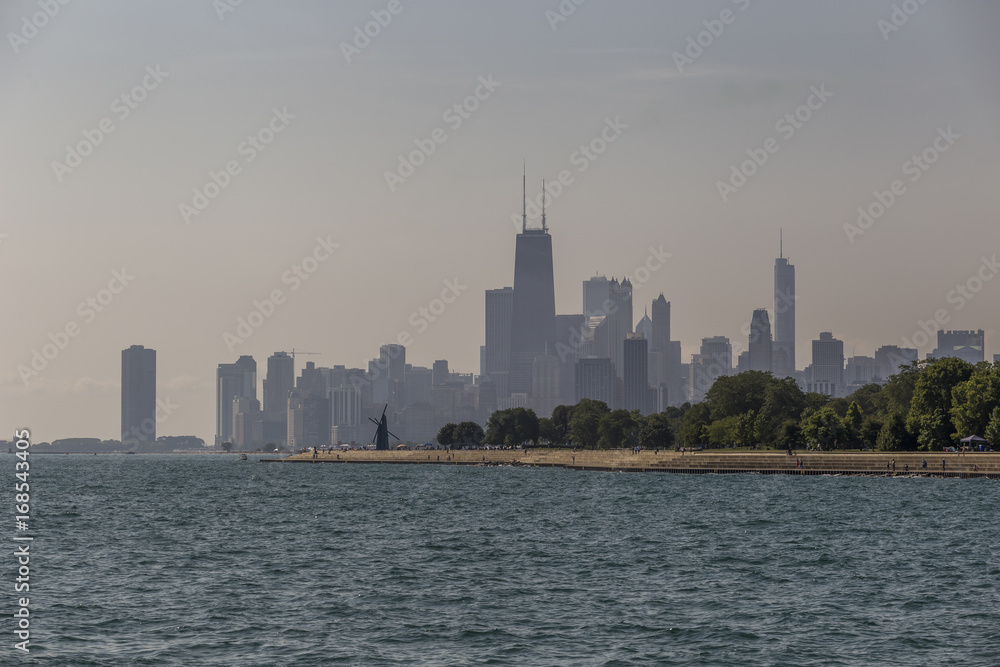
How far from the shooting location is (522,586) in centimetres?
4847

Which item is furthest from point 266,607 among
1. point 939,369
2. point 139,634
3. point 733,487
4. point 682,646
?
point 939,369

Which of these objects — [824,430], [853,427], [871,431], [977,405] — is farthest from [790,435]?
[977,405]

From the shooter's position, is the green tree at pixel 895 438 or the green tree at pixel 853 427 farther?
the green tree at pixel 853 427

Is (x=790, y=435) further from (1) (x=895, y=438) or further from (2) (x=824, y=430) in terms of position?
(1) (x=895, y=438)

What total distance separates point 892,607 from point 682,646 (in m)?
10.4

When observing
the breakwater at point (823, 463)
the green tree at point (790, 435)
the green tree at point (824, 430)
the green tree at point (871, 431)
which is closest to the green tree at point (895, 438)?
the breakwater at point (823, 463)

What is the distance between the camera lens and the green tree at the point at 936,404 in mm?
150000

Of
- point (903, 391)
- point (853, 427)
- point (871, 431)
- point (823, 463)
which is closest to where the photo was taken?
point (823, 463)

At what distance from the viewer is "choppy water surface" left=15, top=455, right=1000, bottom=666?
36.3m

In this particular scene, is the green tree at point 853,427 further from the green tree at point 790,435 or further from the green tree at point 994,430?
the green tree at point 994,430

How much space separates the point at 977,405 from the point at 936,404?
527 inches

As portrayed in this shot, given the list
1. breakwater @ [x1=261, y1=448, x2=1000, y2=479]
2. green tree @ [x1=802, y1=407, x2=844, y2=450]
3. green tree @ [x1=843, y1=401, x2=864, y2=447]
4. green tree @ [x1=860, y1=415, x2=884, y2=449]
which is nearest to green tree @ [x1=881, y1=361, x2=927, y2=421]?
green tree @ [x1=843, y1=401, x2=864, y2=447]

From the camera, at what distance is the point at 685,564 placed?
54781 millimetres

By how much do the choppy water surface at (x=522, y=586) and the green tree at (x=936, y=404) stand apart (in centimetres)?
6214
